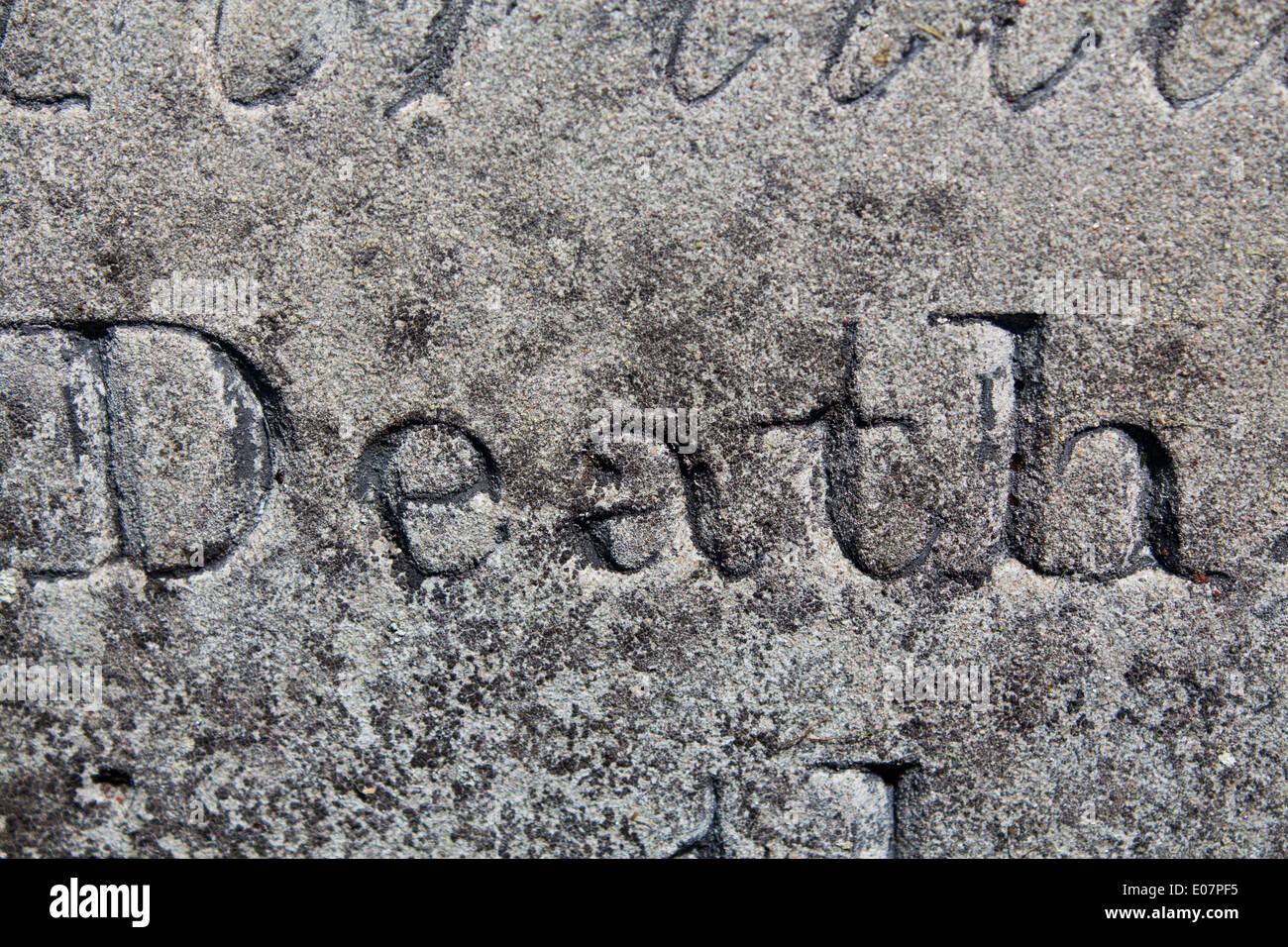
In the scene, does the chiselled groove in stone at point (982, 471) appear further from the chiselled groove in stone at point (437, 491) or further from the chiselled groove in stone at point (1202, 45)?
the chiselled groove in stone at point (437, 491)

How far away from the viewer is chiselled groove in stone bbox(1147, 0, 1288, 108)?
46.4 inches

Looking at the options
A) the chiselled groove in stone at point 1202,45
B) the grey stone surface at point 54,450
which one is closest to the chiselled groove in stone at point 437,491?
the grey stone surface at point 54,450

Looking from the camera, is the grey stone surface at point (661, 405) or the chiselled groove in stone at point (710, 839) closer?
the grey stone surface at point (661, 405)

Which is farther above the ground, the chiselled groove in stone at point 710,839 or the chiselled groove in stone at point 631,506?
the chiselled groove in stone at point 631,506

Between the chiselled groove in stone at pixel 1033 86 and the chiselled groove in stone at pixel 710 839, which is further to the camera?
the chiselled groove in stone at pixel 710 839

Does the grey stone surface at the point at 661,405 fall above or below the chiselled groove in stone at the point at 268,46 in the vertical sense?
below

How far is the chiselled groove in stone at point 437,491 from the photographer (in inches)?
49.8

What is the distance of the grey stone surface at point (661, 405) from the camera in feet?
3.98

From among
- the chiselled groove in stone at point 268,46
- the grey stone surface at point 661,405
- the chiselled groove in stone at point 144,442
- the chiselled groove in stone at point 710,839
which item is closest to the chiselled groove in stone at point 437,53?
the grey stone surface at point 661,405

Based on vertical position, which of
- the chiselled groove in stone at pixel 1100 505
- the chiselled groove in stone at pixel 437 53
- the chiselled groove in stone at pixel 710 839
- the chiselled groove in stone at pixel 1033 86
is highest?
the chiselled groove in stone at pixel 437 53

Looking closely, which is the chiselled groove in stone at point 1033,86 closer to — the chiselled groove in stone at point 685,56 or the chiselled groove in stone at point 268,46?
the chiselled groove in stone at point 685,56

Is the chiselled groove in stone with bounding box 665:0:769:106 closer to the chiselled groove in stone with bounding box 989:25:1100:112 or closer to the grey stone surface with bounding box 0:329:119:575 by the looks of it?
the chiselled groove in stone with bounding box 989:25:1100:112

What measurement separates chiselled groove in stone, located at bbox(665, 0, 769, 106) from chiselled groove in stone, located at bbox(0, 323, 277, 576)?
2.78ft

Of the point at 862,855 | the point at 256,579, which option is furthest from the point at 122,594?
the point at 862,855
